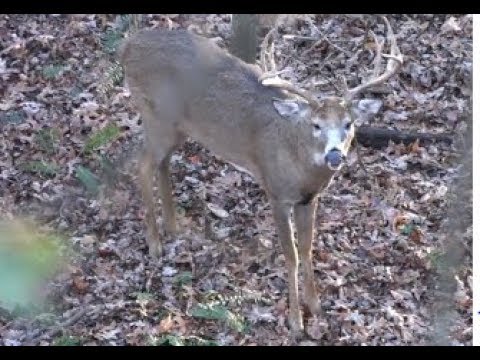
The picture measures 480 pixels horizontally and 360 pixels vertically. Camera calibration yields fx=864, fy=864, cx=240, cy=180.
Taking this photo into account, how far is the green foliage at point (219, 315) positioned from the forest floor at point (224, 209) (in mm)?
13

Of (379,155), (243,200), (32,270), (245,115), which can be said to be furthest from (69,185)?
(32,270)

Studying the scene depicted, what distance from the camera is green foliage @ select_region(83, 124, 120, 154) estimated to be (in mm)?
9641

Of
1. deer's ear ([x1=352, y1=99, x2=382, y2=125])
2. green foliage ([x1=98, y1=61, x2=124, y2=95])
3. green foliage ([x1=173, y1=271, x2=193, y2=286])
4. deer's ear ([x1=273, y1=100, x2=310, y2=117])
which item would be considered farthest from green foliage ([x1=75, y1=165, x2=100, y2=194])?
deer's ear ([x1=352, y1=99, x2=382, y2=125])

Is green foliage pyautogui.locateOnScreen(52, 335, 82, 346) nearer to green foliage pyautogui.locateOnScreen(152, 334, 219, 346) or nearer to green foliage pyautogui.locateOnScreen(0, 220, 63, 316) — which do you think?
green foliage pyautogui.locateOnScreen(152, 334, 219, 346)

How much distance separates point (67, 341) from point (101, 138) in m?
3.29

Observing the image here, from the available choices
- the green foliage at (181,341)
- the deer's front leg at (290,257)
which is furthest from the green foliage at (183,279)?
the deer's front leg at (290,257)

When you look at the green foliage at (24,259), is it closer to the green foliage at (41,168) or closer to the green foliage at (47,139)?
the green foliage at (41,168)

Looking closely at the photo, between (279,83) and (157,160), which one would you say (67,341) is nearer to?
(157,160)

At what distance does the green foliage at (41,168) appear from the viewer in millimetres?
9424

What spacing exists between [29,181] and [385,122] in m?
3.94

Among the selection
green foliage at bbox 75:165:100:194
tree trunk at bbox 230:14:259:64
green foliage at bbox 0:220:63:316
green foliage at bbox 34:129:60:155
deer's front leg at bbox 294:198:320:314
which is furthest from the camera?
tree trunk at bbox 230:14:259:64

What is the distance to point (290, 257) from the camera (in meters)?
7.11

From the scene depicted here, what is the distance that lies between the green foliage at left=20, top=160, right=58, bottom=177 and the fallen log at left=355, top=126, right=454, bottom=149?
332cm

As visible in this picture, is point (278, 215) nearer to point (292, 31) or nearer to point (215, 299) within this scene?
point (215, 299)
